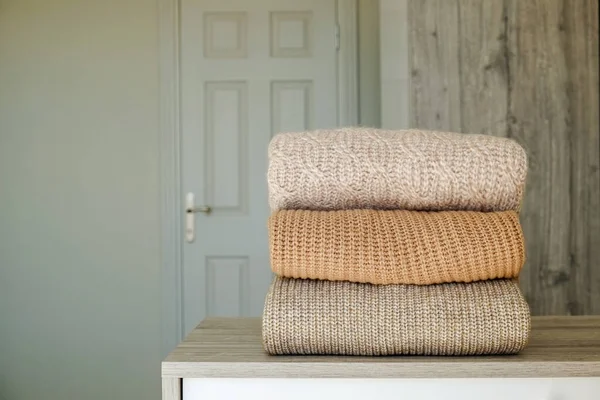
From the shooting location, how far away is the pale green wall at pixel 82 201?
7.88 feet

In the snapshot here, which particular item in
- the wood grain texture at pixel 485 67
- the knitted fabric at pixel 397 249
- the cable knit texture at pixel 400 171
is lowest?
the knitted fabric at pixel 397 249

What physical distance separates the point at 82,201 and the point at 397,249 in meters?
2.07

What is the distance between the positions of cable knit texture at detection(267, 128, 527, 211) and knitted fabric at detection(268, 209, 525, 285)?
3 cm

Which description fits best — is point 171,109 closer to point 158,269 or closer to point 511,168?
point 158,269

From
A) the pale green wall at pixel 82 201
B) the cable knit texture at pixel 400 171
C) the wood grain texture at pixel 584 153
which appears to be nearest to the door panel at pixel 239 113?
the pale green wall at pixel 82 201

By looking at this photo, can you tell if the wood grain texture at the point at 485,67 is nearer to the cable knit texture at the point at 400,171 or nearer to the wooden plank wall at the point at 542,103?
the wooden plank wall at the point at 542,103

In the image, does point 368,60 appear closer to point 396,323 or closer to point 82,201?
point 82,201

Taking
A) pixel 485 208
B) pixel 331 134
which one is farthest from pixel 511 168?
pixel 331 134

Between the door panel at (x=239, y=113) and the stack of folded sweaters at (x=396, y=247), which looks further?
the door panel at (x=239, y=113)

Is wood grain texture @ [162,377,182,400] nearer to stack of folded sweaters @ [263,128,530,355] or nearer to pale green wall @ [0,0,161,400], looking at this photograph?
stack of folded sweaters @ [263,128,530,355]

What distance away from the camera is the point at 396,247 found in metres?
0.57

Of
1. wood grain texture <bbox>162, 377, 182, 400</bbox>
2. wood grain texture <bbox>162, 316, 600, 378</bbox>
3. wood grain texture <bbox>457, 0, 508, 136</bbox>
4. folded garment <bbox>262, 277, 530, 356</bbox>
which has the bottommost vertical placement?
wood grain texture <bbox>162, 377, 182, 400</bbox>

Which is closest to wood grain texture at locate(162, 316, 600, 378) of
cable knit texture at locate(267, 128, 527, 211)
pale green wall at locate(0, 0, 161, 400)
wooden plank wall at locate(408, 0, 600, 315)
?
cable knit texture at locate(267, 128, 527, 211)

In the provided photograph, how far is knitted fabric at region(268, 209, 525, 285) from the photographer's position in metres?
0.57
